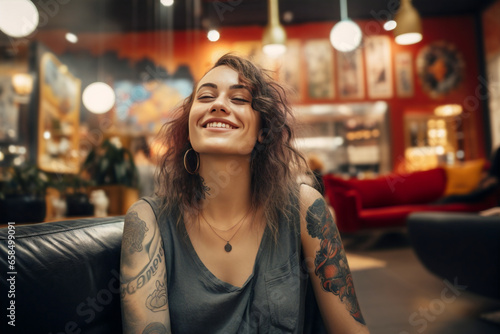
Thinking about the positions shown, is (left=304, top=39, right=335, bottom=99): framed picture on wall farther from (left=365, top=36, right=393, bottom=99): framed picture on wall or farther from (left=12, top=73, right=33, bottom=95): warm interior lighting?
(left=12, top=73, right=33, bottom=95): warm interior lighting

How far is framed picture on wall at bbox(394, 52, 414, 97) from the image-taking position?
7.23m

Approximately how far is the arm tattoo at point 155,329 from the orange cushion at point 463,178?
528 cm

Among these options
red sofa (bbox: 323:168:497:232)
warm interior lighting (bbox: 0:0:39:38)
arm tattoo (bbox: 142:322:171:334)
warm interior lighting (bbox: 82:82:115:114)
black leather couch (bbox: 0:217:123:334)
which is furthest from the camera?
warm interior lighting (bbox: 82:82:115:114)

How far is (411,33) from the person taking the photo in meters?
3.66

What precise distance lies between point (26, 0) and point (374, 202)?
477 cm

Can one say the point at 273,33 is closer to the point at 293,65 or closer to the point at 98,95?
the point at 98,95

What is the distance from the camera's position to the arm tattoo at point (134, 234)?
41.4 inches

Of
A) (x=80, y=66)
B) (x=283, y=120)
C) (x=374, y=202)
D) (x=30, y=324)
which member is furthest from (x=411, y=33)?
(x=80, y=66)

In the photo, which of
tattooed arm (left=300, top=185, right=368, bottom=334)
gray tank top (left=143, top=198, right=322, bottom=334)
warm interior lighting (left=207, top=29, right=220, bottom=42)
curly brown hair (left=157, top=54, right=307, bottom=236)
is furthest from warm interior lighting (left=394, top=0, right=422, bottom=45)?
warm interior lighting (left=207, top=29, right=220, bottom=42)

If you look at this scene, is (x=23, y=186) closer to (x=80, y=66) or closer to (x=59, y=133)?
(x=59, y=133)

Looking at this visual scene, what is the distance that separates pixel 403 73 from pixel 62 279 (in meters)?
7.69

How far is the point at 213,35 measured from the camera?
7.05 m

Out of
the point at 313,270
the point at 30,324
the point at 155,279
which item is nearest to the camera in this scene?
the point at 30,324

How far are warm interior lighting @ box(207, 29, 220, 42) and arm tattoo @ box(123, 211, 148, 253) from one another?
6.53 meters
